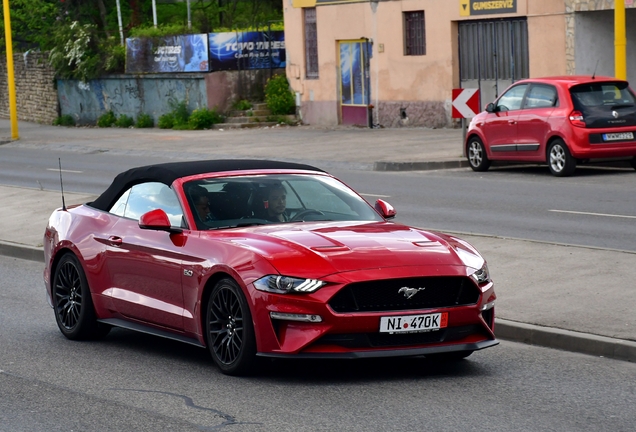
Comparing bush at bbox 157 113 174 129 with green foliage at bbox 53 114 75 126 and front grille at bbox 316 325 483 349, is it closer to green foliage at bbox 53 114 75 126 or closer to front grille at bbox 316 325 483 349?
green foliage at bbox 53 114 75 126

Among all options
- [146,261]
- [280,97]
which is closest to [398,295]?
[146,261]

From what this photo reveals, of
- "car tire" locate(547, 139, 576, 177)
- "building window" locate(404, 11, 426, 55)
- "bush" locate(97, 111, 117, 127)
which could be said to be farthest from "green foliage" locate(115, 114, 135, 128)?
"car tire" locate(547, 139, 576, 177)

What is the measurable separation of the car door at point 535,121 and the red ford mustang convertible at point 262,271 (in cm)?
1323

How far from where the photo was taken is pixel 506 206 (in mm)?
17609

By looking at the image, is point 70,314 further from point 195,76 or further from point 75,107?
point 75,107

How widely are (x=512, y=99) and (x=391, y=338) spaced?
15971 millimetres

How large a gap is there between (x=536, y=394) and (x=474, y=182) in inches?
574

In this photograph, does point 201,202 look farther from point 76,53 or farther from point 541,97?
point 76,53

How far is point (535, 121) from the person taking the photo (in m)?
22.0

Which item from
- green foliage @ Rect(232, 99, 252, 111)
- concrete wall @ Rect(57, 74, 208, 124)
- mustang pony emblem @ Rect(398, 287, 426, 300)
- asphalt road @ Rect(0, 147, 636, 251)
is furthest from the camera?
concrete wall @ Rect(57, 74, 208, 124)

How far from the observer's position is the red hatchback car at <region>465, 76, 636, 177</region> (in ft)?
69.6

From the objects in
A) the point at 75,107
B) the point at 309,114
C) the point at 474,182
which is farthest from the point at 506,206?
the point at 75,107

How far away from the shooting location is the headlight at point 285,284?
7.32m

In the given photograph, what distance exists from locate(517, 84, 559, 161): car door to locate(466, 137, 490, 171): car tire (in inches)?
40.0
